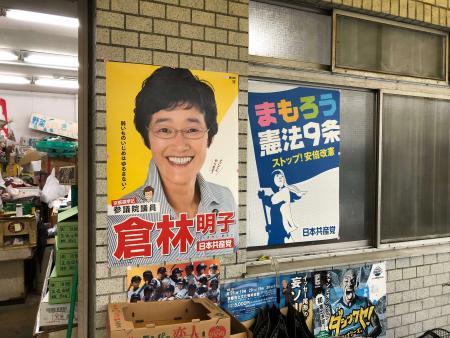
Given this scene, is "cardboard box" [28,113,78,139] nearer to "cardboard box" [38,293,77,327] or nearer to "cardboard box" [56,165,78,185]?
"cardboard box" [56,165,78,185]

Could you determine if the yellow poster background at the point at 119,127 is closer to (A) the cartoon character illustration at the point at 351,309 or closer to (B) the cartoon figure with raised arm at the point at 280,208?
(B) the cartoon figure with raised arm at the point at 280,208

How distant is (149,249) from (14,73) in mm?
7180

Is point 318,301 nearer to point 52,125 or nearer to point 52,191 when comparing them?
point 52,191

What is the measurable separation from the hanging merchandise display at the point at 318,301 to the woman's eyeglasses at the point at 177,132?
1081 mm

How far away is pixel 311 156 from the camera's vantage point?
3297 mm

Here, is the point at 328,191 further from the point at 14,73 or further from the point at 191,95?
the point at 14,73

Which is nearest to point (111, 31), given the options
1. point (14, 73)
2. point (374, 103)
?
point (374, 103)

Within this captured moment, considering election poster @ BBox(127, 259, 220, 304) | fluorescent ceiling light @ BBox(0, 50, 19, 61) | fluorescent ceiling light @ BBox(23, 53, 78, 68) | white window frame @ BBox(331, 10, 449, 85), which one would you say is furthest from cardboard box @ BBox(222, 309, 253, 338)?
fluorescent ceiling light @ BBox(0, 50, 19, 61)

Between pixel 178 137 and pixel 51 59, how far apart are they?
4931 mm

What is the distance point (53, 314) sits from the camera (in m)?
2.96

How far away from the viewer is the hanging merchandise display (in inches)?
114

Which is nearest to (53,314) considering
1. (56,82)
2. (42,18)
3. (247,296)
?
(247,296)

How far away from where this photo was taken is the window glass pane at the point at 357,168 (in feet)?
11.3

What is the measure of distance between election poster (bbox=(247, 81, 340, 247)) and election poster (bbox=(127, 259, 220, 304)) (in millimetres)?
460
